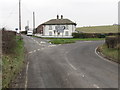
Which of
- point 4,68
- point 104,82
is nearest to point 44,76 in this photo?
point 4,68

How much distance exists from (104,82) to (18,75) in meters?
5.81

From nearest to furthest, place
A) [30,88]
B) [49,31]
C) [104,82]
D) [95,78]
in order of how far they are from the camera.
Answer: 1. [30,88]
2. [104,82]
3. [95,78]
4. [49,31]

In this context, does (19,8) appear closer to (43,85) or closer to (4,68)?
(4,68)

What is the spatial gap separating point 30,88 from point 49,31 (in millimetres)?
78066

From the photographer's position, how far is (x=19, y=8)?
5253cm

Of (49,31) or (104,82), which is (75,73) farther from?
(49,31)

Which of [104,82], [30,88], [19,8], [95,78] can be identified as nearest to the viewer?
[30,88]

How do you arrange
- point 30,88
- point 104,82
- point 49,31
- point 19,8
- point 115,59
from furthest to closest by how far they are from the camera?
point 49,31 → point 19,8 → point 115,59 → point 104,82 → point 30,88

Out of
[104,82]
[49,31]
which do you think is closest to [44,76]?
[104,82]

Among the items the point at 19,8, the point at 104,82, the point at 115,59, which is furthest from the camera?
the point at 19,8

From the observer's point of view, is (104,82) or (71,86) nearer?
(71,86)

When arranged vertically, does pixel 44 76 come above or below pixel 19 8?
below

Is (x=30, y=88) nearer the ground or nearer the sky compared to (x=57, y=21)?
nearer the ground

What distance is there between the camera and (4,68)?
1733cm
